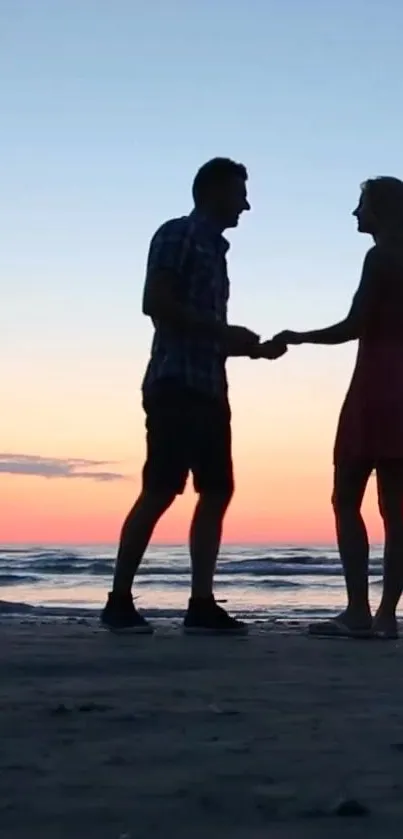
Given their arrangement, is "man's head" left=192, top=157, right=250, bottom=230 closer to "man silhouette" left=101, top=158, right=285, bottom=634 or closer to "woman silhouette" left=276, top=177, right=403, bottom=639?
"man silhouette" left=101, top=158, right=285, bottom=634

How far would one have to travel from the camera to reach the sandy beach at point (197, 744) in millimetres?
1740

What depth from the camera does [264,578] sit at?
1845 cm

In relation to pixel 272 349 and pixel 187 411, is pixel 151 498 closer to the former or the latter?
pixel 187 411

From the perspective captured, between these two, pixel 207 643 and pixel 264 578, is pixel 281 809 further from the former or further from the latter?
pixel 264 578

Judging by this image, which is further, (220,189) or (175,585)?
(175,585)

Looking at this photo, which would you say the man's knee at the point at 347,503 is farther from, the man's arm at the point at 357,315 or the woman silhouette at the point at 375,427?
the man's arm at the point at 357,315

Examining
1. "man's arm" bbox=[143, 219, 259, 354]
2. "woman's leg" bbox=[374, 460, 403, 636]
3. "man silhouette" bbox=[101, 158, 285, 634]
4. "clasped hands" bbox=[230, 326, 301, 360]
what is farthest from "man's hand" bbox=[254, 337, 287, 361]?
"woman's leg" bbox=[374, 460, 403, 636]

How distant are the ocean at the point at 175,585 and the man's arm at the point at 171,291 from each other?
276 centimetres

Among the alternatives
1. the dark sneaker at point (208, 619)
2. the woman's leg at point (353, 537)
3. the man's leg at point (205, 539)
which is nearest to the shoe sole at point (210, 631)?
the dark sneaker at point (208, 619)

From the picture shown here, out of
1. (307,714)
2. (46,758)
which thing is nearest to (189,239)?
(307,714)

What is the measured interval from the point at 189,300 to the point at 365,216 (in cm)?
82

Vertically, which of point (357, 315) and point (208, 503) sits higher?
point (357, 315)

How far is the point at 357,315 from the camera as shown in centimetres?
512

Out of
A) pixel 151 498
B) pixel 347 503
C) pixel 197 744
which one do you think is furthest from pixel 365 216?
pixel 197 744
